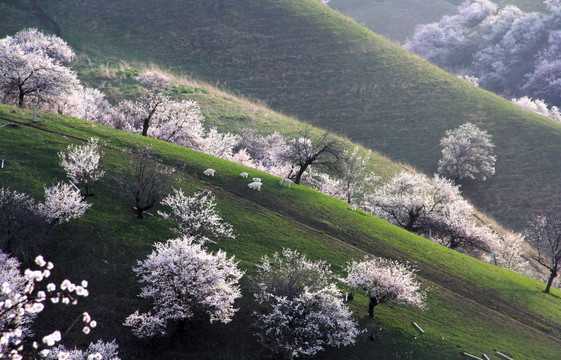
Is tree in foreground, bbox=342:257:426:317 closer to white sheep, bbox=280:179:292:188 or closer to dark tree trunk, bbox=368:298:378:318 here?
dark tree trunk, bbox=368:298:378:318

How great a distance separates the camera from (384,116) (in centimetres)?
9419

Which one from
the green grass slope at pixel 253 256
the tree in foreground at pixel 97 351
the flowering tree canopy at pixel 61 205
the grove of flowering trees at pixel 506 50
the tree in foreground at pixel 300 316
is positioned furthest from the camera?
the grove of flowering trees at pixel 506 50

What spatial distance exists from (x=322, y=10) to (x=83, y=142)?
9503 cm

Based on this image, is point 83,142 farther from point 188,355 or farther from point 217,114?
point 217,114

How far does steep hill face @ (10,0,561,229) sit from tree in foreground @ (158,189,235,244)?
5385cm

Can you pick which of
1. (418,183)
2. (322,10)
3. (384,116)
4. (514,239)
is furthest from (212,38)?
(514,239)

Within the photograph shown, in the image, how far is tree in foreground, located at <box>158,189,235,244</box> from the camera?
114 feet

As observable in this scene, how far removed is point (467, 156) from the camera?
81562 millimetres

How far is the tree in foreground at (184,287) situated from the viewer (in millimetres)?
27938

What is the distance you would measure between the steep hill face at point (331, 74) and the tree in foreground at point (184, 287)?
2313 inches

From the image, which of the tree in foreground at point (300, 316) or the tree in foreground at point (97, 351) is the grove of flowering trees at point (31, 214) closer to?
the tree in foreground at point (97, 351)

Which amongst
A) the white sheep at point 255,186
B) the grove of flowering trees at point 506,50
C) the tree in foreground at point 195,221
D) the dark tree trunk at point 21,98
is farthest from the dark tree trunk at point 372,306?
the grove of flowering trees at point 506,50

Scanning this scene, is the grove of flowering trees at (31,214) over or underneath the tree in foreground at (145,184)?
underneath

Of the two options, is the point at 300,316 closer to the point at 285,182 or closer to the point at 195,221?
the point at 195,221
